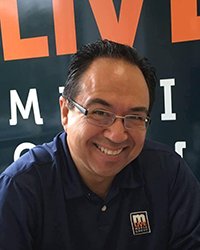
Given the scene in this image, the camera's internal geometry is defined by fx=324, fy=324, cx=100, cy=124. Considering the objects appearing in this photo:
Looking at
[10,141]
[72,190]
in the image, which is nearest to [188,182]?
[72,190]

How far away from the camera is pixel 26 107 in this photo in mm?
1567

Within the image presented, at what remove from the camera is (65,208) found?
0.96 m

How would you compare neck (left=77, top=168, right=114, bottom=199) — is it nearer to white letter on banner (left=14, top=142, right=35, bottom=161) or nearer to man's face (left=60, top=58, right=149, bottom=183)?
man's face (left=60, top=58, right=149, bottom=183)

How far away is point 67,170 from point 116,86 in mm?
318

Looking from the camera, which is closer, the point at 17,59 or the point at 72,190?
the point at 72,190

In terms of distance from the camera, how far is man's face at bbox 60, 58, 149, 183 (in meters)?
0.85

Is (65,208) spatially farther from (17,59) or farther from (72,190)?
(17,59)

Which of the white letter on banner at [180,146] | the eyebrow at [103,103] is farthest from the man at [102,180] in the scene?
the white letter on banner at [180,146]

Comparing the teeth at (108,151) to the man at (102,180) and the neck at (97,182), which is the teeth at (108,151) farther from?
the neck at (97,182)

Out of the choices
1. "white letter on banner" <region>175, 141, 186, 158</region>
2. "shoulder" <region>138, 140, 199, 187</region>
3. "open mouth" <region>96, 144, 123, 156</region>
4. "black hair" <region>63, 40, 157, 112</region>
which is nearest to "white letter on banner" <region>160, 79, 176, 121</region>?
"white letter on banner" <region>175, 141, 186, 158</region>

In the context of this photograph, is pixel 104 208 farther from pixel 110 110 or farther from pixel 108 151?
pixel 110 110

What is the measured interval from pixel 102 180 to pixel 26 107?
0.70 metres

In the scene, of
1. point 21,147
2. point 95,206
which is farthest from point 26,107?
point 95,206

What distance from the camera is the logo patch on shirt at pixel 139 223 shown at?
101cm
